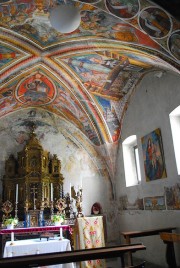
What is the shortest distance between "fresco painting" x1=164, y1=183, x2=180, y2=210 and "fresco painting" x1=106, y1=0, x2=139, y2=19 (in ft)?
16.3

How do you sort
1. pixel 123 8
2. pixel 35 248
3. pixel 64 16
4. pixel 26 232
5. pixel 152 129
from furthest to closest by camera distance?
pixel 26 232 < pixel 152 129 < pixel 35 248 < pixel 123 8 < pixel 64 16

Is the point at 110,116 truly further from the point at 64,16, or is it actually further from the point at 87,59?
the point at 64,16

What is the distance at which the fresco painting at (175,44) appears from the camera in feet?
20.3

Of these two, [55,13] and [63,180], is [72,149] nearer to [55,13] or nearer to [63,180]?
[63,180]

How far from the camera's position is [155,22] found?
20.6 feet

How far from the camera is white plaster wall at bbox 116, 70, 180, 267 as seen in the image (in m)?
8.02

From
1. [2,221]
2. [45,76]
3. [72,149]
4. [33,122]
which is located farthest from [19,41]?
[2,221]

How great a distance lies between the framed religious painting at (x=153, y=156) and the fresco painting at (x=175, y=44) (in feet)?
9.71

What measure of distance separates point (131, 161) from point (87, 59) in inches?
202

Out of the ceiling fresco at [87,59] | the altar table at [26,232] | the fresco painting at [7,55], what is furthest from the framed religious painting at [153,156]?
the fresco painting at [7,55]

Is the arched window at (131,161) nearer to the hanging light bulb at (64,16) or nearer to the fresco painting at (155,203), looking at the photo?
the fresco painting at (155,203)

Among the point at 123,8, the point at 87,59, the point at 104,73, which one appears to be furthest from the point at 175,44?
the point at 104,73

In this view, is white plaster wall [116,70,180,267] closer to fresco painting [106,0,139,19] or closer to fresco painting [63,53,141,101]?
fresco painting [63,53,141,101]

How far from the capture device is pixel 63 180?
12.7 meters
